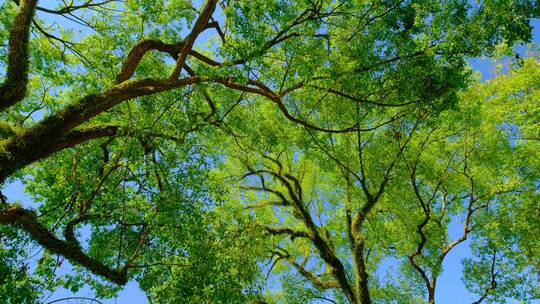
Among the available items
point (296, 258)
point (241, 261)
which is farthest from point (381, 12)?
point (296, 258)

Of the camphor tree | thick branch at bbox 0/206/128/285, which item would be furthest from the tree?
thick branch at bbox 0/206/128/285

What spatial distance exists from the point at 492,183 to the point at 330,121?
6987 millimetres

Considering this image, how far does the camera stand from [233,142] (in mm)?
14031

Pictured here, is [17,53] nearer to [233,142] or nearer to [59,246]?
[59,246]

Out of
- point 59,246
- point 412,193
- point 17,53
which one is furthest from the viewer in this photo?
point 412,193

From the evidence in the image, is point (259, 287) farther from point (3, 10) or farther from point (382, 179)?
point (3, 10)

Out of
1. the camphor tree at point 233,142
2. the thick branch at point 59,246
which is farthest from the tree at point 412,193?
the thick branch at point 59,246

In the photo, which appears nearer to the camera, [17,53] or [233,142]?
[17,53]

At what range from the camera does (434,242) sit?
44.6 feet

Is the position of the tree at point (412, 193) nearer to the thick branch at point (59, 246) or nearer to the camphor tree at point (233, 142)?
the camphor tree at point (233, 142)

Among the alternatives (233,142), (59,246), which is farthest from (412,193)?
(59,246)

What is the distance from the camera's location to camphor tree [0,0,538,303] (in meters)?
6.73

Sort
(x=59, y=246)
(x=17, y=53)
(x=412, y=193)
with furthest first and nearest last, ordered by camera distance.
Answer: (x=412, y=193)
(x=59, y=246)
(x=17, y=53)

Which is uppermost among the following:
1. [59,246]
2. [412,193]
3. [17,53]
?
[412,193]
